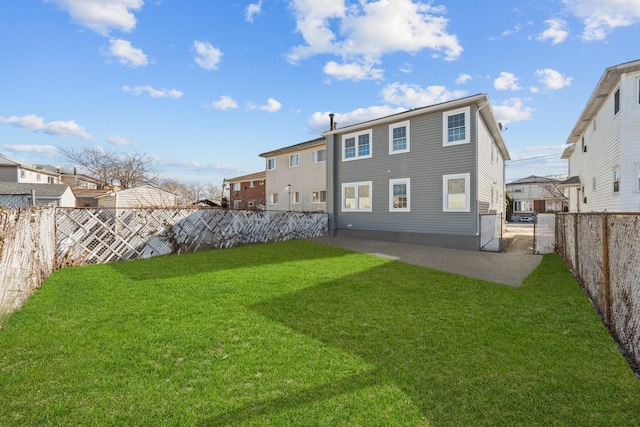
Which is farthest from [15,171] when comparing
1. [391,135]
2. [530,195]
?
[530,195]

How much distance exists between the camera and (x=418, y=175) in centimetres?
1366

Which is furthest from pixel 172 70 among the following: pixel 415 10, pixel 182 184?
pixel 182 184

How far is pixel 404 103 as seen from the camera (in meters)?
17.3

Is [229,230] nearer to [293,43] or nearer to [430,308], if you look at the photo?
[293,43]

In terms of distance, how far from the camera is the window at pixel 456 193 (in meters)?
12.3

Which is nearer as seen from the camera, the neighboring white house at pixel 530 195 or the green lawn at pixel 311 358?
the green lawn at pixel 311 358

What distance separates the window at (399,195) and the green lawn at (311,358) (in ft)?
26.3

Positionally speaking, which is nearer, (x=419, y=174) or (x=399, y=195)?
(x=419, y=174)

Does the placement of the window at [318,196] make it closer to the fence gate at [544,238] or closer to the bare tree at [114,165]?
the fence gate at [544,238]

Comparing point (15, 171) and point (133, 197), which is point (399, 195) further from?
point (15, 171)

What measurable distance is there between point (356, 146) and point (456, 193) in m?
5.76

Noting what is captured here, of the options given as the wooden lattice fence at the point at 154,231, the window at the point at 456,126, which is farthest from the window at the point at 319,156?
the window at the point at 456,126

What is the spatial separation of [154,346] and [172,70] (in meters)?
14.7

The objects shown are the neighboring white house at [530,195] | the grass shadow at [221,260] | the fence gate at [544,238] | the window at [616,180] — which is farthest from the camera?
the neighboring white house at [530,195]
